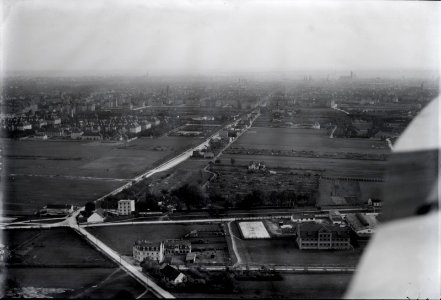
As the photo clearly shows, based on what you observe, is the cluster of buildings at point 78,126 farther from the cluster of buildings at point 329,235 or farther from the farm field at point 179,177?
the cluster of buildings at point 329,235

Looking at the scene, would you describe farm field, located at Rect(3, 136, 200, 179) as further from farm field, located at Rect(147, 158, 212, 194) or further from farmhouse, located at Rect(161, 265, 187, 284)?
farmhouse, located at Rect(161, 265, 187, 284)

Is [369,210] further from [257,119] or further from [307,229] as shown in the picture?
[257,119]

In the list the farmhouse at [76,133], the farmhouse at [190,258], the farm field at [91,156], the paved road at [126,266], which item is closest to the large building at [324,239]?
the farmhouse at [190,258]

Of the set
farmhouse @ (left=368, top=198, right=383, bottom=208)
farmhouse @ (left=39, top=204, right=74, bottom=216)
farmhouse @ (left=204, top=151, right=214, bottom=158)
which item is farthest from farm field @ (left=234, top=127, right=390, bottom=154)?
farmhouse @ (left=39, top=204, right=74, bottom=216)

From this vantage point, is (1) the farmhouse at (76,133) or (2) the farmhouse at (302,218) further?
(1) the farmhouse at (76,133)

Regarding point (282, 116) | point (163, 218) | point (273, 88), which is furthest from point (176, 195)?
point (273, 88)

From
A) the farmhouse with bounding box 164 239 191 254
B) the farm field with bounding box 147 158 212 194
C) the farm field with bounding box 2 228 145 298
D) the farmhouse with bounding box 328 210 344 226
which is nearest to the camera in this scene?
the farm field with bounding box 2 228 145 298
